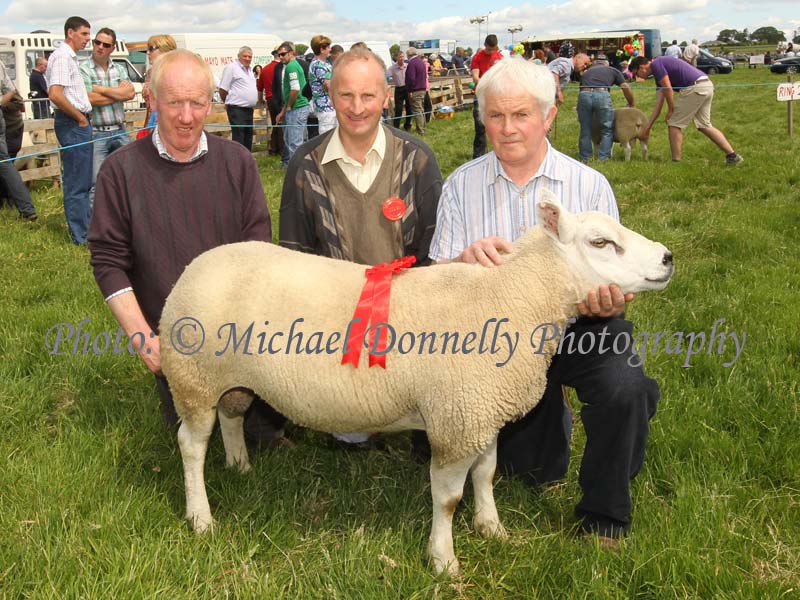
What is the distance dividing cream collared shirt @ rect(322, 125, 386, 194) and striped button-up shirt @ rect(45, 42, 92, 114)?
14.1 feet

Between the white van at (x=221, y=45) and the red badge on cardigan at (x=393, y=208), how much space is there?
62.8 feet

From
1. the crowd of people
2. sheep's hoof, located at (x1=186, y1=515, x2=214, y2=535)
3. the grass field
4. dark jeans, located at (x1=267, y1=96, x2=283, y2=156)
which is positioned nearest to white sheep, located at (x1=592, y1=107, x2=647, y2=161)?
dark jeans, located at (x1=267, y1=96, x2=283, y2=156)

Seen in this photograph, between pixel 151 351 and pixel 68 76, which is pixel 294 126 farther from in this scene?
pixel 151 351

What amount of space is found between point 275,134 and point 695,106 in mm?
6704

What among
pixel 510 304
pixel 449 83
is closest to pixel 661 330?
pixel 510 304

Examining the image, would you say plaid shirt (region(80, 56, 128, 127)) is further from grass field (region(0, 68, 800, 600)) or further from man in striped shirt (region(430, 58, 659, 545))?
man in striped shirt (region(430, 58, 659, 545))

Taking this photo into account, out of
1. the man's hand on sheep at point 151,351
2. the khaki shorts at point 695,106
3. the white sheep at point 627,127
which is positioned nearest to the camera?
the man's hand on sheep at point 151,351

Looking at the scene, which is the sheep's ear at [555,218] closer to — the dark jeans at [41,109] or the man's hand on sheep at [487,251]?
the man's hand on sheep at [487,251]

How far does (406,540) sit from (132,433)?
141 cm

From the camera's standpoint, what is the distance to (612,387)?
7.88 feet

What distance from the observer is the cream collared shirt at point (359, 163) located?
2930 mm

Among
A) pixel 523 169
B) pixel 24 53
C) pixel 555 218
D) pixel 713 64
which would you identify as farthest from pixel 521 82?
pixel 713 64

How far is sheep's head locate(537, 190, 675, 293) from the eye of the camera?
2.17 m

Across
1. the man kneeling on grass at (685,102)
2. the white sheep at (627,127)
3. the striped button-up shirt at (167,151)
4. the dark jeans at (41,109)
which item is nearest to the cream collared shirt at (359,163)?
the striped button-up shirt at (167,151)
